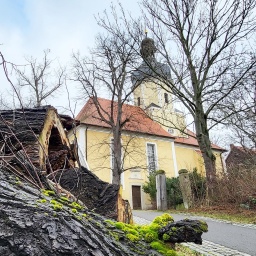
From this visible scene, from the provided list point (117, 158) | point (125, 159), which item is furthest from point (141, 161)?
point (117, 158)

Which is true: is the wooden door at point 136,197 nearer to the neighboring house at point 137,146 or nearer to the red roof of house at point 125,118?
the neighboring house at point 137,146

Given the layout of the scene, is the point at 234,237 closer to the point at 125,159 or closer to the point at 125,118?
the point at 125,118

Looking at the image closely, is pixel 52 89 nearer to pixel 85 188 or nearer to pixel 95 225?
pixel 85 188

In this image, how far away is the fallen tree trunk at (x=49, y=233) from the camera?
41.4 inches

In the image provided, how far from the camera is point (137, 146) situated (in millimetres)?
24734

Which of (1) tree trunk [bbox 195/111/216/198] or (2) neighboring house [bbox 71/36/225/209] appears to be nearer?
(1) tree trunk [bbox 195/111/216/198]

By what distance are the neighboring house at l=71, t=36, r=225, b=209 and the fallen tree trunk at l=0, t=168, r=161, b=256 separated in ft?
57.8

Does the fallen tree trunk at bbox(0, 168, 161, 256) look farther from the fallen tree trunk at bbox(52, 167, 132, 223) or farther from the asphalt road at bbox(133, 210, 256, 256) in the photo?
the asphalt road at bbox(133, 210, 256, 256)

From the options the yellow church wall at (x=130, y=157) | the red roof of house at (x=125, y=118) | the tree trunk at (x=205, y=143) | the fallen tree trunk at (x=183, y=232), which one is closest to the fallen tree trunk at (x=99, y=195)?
the fallen tree trunk at (x=183, y=232)

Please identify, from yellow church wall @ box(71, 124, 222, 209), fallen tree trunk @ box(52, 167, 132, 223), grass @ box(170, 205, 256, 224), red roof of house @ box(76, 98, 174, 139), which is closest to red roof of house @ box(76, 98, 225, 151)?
red roof of house @ box(76, 98, 174, 139)

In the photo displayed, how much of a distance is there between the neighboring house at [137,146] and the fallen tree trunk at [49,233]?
17610 millimetres

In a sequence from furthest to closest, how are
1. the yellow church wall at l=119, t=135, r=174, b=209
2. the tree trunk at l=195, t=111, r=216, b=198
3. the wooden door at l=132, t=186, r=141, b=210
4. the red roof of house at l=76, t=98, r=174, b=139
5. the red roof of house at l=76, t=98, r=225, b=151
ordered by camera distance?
the yellow church wall at l=119, t=135, r=174, b=209 < the red roof of house at l=76, t=98, r=225, b=151 < the red roof of house at l=76, t=98, r=174, b=139 < the wooden door at l=132, t=186, r=141, b=210 < the tree trunk at l=195, t=111, r=216, b=198

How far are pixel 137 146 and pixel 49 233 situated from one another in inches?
932

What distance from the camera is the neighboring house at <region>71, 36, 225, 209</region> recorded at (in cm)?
2250
